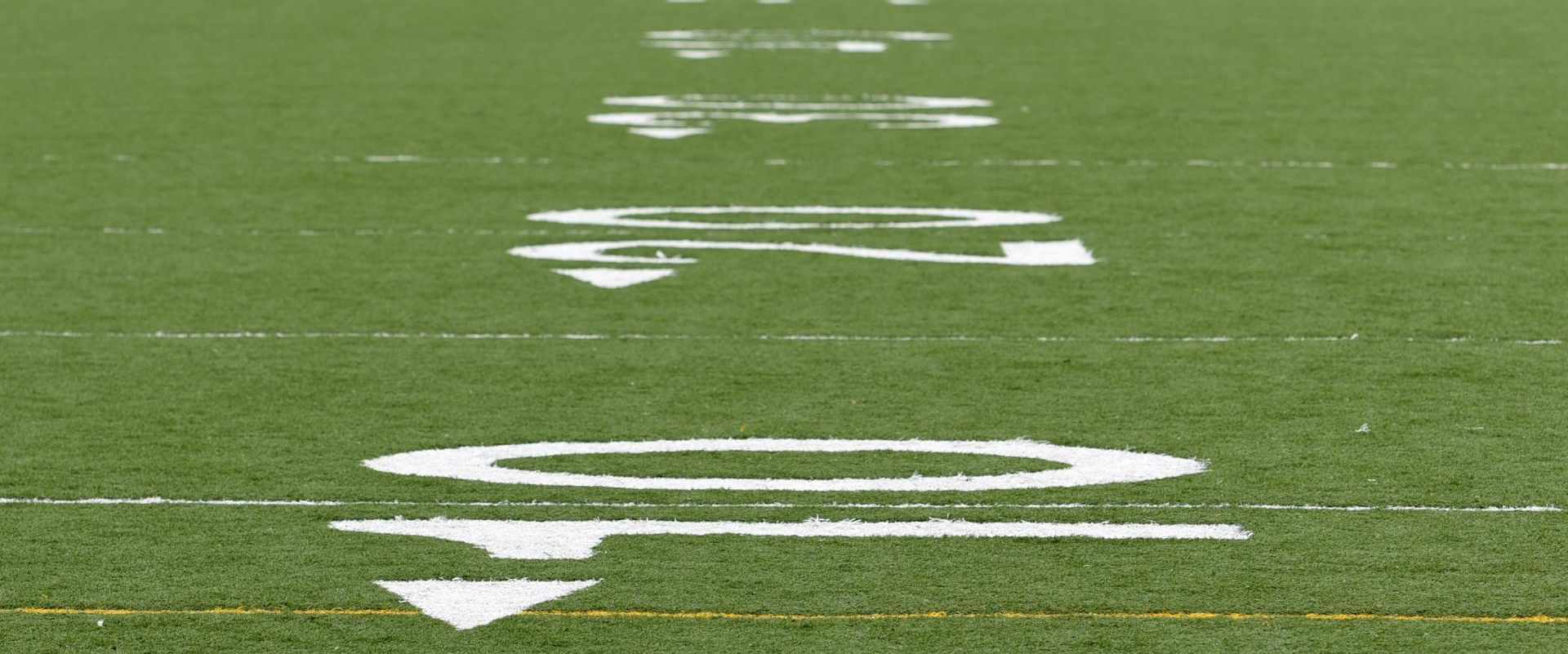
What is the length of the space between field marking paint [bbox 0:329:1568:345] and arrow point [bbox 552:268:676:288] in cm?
75

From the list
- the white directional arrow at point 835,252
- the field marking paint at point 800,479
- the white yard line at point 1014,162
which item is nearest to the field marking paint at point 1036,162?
the white yard line at point 1014,162

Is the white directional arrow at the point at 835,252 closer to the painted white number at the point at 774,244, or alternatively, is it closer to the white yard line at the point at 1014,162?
the painted white number at the point at 774,244

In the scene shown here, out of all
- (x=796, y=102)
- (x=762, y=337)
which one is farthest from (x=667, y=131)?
(x=762, y=337)

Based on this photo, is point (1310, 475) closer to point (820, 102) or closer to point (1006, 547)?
point (1006, 547)

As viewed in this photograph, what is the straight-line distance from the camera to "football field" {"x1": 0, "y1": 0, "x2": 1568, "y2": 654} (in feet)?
13.0

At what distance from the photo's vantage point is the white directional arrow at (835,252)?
7.46 meters

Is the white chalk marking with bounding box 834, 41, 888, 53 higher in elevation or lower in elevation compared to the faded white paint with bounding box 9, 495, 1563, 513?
lower

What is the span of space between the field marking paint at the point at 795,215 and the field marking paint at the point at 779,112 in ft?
6.97

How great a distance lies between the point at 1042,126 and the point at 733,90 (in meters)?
2.29

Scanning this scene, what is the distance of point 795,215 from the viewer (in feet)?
27.6

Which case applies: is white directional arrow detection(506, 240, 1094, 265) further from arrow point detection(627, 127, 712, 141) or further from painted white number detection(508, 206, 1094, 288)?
arrow point detection(627, 127, 712, 141)

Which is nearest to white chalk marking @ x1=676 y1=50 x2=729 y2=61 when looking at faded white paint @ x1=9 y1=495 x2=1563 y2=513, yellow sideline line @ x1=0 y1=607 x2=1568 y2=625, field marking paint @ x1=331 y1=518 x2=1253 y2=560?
faded white paint @ x1=9 y1=495 x2=1563 y2=513

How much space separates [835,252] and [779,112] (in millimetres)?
4150

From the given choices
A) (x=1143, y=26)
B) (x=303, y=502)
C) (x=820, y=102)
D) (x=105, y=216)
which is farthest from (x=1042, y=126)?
(x=303, y=502)
